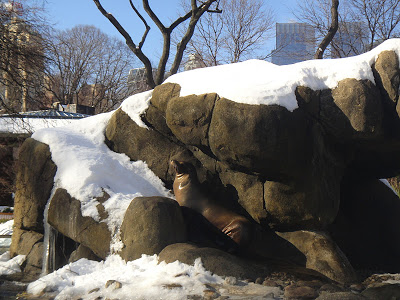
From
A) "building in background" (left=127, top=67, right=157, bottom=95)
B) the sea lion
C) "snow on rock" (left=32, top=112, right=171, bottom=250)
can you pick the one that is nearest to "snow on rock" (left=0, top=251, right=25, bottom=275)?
"snow on rock" (left=32, top=112, right=171, bottom=250)

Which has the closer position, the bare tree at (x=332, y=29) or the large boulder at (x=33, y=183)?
the large boulder at (x=33, y=183)

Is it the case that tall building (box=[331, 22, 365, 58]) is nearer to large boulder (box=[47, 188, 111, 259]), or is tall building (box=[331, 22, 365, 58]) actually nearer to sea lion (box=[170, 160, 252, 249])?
sea lion (box=[170, 160, 252, 249])

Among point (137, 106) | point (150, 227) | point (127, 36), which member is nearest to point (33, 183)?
point (137, 106)

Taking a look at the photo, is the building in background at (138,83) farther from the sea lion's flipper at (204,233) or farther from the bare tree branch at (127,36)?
the sea lion's flipper at (204,233)

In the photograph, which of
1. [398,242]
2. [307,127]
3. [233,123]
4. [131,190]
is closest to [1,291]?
[131,190]

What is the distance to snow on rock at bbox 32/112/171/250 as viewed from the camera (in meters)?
6.60

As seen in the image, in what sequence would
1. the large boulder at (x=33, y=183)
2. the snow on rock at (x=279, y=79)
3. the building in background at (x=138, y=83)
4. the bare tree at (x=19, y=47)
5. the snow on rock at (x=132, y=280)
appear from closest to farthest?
the snow on rock at (x=132, y=280) < the snow on rock at (x=279, y=79) < the large boulder at (x=33, y=183) < the bare tree at (x=19, y=47) < the building in background at (x=138, y=83)

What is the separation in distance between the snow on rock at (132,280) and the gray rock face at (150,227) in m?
0.14

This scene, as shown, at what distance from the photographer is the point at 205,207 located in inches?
266

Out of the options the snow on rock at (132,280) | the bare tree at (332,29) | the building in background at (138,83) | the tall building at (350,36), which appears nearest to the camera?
the snow on rock at (132,280)

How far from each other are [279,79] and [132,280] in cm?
307

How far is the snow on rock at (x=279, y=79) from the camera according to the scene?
19.5ft

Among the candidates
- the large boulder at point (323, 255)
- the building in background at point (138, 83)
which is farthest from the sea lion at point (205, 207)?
the building in background at point (138, 83)

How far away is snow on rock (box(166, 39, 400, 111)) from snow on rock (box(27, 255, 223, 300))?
7.06ft
